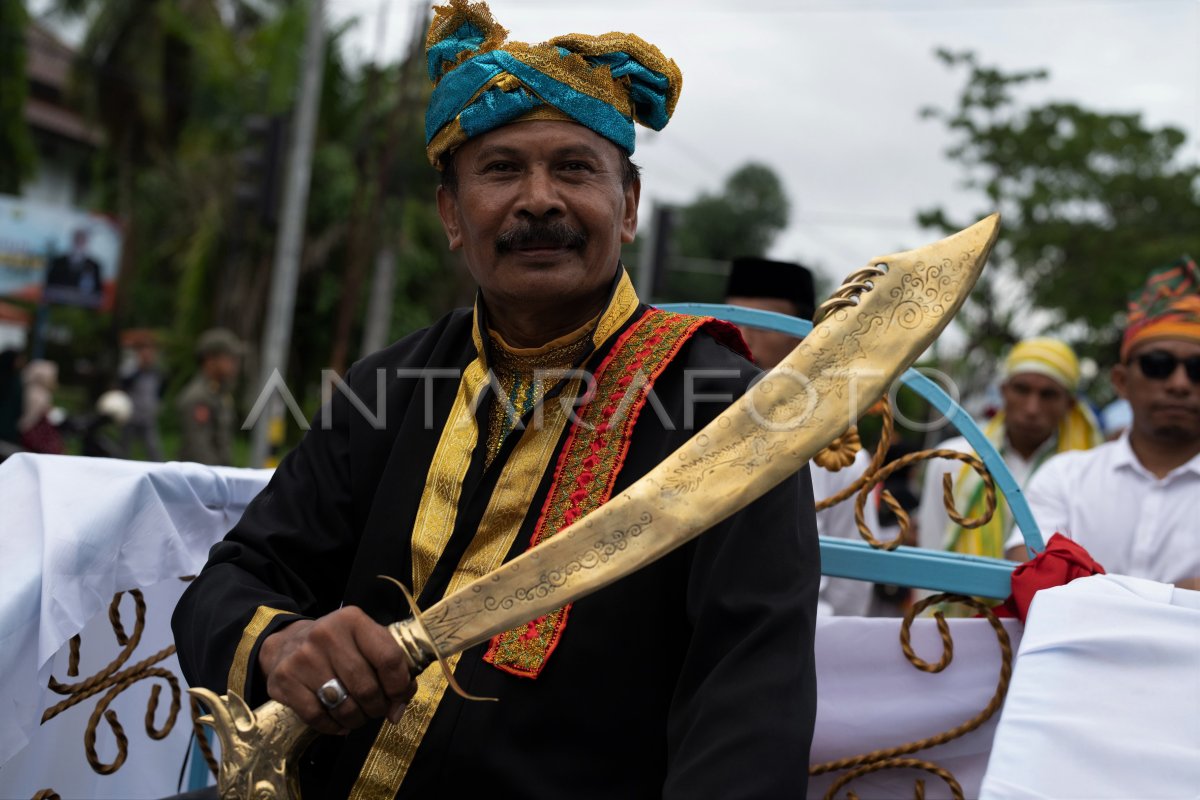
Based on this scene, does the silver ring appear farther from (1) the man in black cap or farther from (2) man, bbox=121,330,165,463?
(2) man, bbox=121,330,165,463

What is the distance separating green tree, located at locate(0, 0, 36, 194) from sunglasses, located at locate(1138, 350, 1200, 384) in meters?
21.2

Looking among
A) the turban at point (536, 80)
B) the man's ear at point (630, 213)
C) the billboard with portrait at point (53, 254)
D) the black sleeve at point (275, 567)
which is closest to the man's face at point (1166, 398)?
the man's ear at point (630, 213)

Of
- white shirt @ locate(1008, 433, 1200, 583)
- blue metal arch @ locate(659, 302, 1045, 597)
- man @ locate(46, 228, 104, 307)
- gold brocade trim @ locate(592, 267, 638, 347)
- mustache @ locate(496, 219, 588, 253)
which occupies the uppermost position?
mustache @ locate(496, 219, 588, 253)

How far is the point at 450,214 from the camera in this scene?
2.04m

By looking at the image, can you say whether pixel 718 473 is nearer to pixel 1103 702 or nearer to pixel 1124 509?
pixel 1103 702

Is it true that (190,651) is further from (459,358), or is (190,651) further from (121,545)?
(459,358)

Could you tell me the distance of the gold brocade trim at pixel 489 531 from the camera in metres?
1.74

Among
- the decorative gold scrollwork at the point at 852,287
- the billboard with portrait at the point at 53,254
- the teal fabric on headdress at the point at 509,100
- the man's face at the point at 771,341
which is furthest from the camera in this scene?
the billboard with portrait at the point at 53,254

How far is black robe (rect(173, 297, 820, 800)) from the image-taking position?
153 centimetres

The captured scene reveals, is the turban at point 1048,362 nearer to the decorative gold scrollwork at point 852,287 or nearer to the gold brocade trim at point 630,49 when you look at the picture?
the gold brocade trim at point 630,49

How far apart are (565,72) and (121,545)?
113 centimetres

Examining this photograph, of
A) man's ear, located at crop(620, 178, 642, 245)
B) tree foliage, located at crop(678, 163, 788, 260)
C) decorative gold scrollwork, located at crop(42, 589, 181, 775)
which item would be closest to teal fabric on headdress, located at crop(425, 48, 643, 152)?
man's ear, located at crop(620, 178, 642, 245)

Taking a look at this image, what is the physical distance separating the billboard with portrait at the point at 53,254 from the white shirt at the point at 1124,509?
57.0 ft

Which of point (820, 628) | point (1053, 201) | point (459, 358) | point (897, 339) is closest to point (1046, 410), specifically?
point (820, 628)
